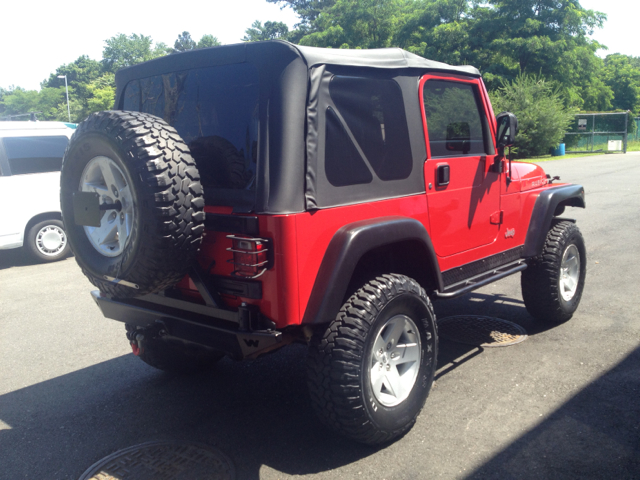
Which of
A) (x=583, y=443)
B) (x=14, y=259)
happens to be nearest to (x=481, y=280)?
(x=583, y=443)

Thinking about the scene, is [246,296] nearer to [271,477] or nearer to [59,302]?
[271,477]

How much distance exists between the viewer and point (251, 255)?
2723mm

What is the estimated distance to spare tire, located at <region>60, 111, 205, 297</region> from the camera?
102 inches

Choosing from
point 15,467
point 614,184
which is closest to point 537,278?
point 15,467

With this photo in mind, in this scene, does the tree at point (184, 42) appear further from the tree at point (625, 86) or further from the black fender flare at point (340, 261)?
the black fender flare at point (340, 261)

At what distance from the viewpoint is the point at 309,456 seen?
10.3 ft

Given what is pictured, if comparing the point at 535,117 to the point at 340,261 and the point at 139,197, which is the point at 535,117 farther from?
the point at 139,197

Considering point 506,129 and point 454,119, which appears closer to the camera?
point 454,119

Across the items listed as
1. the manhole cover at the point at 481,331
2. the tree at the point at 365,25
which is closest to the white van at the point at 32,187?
the manhole cover at the point at 481,331

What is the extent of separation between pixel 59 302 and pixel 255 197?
468 centimetres

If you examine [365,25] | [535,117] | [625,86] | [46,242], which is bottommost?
[46,242]

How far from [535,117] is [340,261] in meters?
31.0

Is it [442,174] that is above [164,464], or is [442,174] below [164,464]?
above

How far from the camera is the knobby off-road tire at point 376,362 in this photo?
288 centimetres
